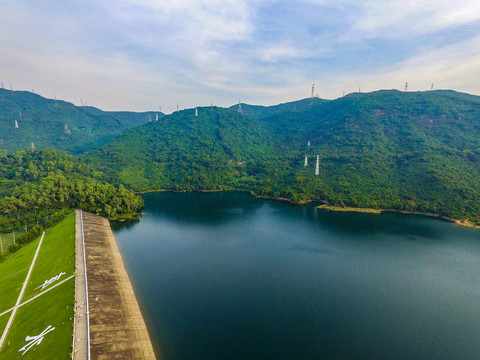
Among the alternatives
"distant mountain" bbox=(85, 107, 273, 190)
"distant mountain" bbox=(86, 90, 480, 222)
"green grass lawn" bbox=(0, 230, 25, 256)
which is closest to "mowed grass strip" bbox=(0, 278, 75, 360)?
"green grass lawn" bbox=(0, 230, 25, 256)

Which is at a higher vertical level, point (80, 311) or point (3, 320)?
point (80, 311)

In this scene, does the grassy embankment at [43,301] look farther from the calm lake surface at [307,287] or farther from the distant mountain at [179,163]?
the distant mountain at [179,163]

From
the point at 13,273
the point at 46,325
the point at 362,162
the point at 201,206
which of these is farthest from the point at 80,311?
the point at 362,162

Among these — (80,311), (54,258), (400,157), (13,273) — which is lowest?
(13,273)

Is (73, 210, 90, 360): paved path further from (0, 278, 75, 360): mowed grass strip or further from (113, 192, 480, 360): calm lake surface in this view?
(113, 192, 480, 360): calm lake surface

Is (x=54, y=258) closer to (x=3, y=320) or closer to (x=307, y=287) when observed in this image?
(x=3, y=320)

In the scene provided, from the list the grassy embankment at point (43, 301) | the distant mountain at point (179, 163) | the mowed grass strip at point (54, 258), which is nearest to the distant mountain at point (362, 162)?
the distant mountain at point (179, 163)

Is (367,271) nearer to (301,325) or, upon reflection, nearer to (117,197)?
(301,325)
